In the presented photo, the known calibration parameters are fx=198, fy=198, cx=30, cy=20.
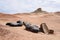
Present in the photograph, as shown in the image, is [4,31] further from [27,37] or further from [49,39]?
[49,39]

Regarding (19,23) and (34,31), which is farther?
(19,23)

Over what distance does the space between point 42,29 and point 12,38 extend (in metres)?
3.26

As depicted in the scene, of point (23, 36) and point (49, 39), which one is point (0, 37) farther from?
point (49, 39)

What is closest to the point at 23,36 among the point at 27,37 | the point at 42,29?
the point at 27,37

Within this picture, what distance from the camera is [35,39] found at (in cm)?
874

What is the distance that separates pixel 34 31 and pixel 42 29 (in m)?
0.62

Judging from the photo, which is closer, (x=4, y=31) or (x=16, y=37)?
(x=16, y=37)

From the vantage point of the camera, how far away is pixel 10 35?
8992mm

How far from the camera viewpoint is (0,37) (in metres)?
8.69

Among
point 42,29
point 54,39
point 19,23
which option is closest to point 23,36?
point 54,39

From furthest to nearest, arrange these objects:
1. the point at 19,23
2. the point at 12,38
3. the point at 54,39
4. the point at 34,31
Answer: the point at 19,23 < the point at 34,31 < the point at 54,39 < the point at 12,38

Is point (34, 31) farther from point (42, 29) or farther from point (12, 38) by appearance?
point (12, 38)

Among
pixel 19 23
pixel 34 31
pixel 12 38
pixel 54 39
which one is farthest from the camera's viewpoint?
pixel 19 23

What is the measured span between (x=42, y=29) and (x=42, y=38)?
245 centimetres
